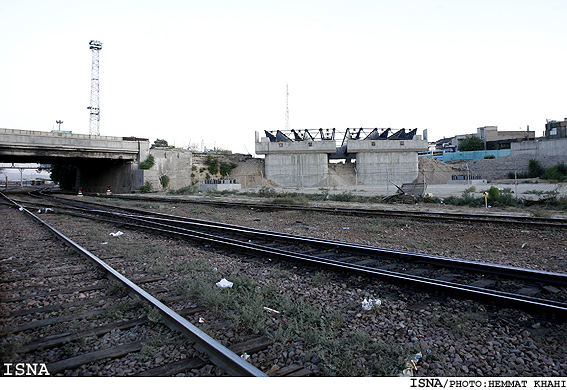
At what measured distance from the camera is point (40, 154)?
130ft

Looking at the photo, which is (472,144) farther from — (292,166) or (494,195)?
(494,195)

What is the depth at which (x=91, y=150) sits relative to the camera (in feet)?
137

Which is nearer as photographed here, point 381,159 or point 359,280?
point 359,280

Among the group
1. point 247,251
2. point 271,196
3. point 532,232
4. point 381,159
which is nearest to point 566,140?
point 381,159

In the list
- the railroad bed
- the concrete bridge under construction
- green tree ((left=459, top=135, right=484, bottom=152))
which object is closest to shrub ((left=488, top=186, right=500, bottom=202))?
the railroad bed

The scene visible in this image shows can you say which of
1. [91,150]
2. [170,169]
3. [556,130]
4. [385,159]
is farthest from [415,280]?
[556,130]

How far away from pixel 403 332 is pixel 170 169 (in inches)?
1903

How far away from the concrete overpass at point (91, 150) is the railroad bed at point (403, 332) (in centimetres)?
4187

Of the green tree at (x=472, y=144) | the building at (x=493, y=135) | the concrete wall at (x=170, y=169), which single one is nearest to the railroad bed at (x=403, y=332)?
the concrete wall at (x=170, y=169)

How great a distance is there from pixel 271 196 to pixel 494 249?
22482 millimetres

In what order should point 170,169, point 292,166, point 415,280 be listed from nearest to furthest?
point 415,280, point 292,166, point 170,169

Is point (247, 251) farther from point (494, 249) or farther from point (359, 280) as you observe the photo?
point (494, 249)

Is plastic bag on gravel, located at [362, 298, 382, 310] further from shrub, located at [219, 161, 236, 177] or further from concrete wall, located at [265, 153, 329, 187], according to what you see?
shrub, located at [219, 161, 236, 177]

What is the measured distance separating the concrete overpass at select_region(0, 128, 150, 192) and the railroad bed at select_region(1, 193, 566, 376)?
41.9m
